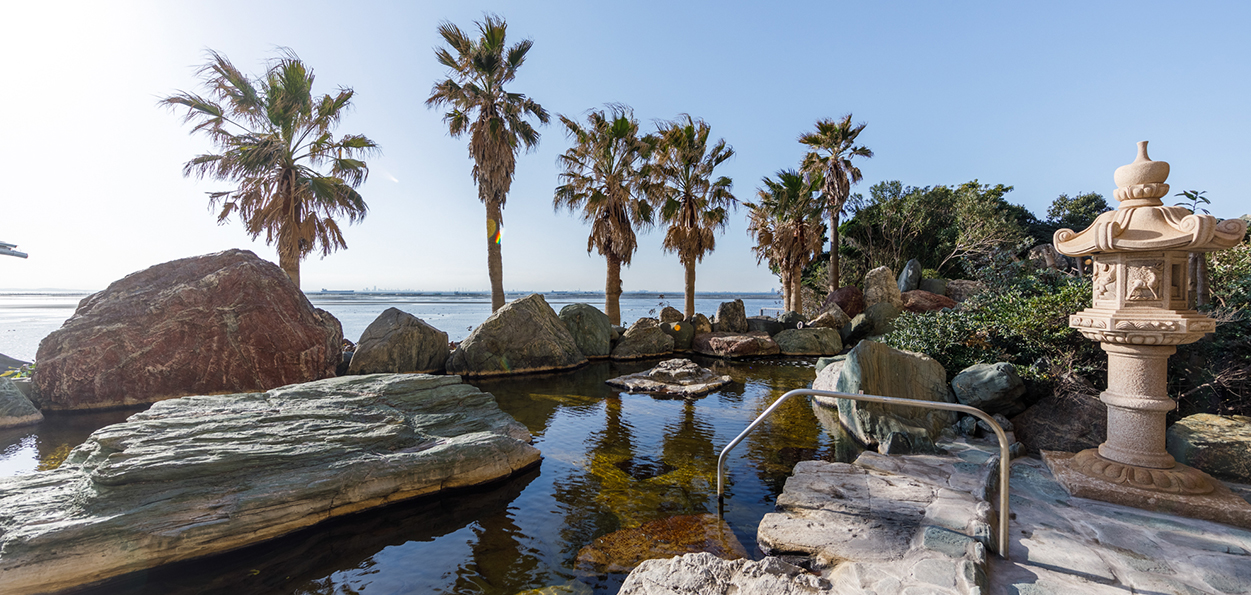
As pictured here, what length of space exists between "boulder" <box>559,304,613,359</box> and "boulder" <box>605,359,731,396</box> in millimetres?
4027

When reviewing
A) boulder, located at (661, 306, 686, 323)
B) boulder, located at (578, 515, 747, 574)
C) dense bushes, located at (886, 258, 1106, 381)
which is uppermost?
dense bushes, located at (886, 258, 1106, 381)

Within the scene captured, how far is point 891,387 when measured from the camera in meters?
6.65

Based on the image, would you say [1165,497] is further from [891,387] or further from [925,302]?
[925,302]

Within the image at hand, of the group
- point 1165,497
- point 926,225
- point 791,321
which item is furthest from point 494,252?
point 926,225

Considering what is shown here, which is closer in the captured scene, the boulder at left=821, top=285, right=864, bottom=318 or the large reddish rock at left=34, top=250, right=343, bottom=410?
the large reddish rock at left=34, top=250, right=343, bottom=410

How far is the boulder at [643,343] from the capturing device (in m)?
16.9

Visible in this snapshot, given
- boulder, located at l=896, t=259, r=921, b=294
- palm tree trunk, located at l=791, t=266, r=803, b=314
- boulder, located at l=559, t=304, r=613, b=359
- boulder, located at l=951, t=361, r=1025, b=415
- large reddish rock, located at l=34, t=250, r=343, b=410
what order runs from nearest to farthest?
boulder, located at l=951, t=361, r=1025, b=415, large reddish rock, located at l=34, t=250, r=343, b=410, boulder, located at l=559, t=304, r=613, b=359, boulder, located at l=896, t=259, r=921, b=294, palm tree trunk, located at l=791, t=266, r=803, b=314

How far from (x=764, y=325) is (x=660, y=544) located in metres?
16.7

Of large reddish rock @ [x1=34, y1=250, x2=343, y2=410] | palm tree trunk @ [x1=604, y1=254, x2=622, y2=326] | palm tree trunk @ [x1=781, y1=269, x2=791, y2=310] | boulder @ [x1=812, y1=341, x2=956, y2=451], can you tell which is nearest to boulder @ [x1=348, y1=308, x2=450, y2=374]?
large reddish rock @ [x1=34, y1=250, x2=343, y2=410]

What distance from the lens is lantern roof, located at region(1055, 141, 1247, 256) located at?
3.67 metres

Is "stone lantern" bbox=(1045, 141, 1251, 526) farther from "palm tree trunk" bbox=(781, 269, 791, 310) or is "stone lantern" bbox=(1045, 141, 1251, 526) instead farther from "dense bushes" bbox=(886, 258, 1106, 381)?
"palm tree trunk" bbox=(781, 269, 791, 310)

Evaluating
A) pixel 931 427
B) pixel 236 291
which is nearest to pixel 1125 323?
pixel 931 427

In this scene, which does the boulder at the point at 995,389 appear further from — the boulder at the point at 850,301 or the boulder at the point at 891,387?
the boulder at the point at 850,301

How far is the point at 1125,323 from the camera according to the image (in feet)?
12.9
